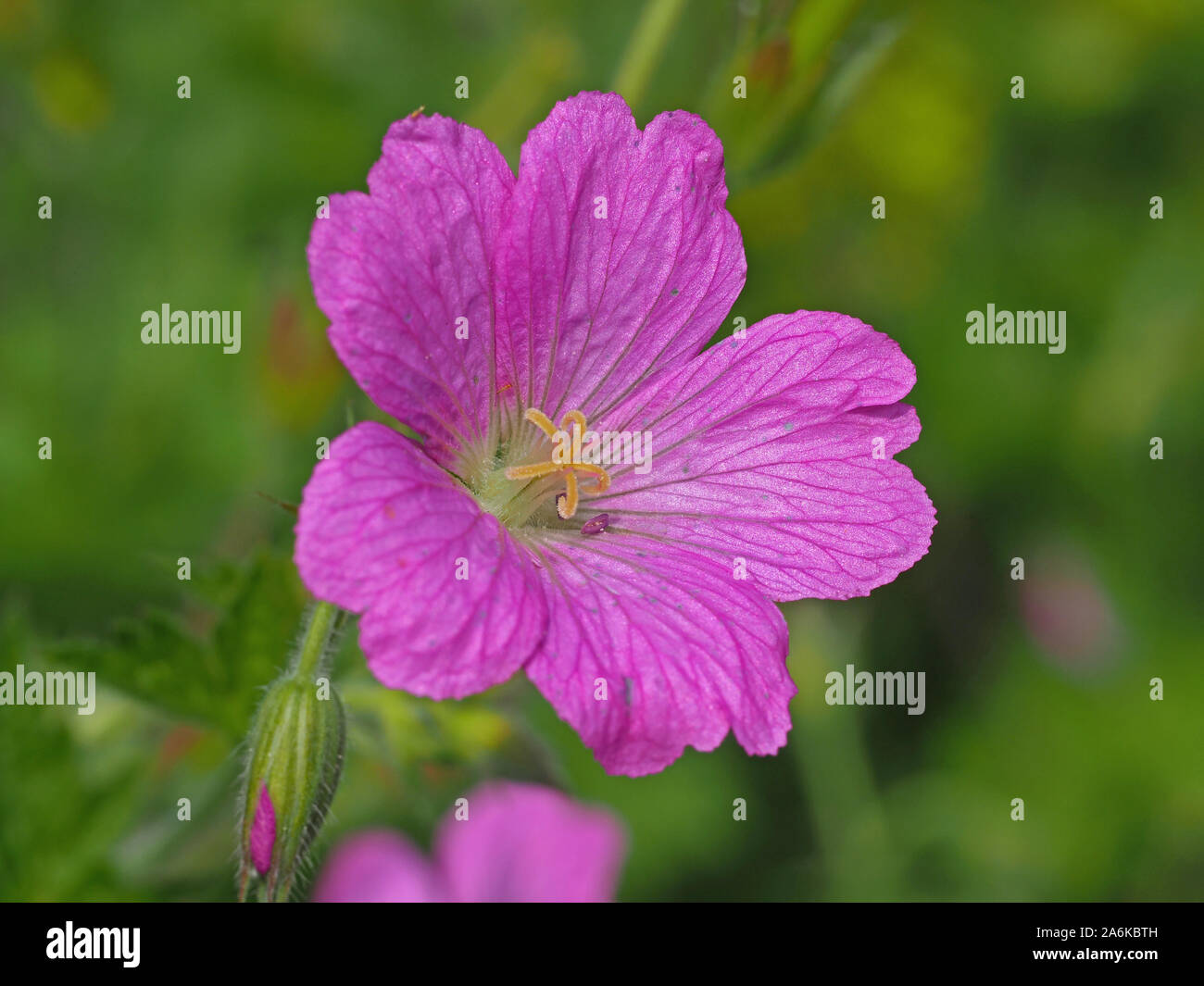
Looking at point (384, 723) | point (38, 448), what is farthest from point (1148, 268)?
point (38, 448)

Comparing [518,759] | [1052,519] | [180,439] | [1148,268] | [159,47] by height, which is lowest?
[518,759]

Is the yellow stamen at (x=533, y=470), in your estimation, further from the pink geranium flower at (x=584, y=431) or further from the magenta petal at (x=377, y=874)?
the magenta petal at (x=377, y=874)

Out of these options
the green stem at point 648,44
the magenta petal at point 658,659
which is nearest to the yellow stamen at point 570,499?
the magenta petal at point 658,659

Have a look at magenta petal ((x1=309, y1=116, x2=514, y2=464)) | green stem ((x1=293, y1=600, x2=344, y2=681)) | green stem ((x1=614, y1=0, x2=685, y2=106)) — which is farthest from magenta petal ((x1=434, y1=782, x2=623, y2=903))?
green stem ((x1=614, y1=0, x2=685, y2=106))

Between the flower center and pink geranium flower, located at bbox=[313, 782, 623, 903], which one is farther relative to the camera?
pink geranium flower, located at bbox=[313, 782, 623, 903]

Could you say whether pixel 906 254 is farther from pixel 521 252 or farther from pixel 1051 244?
pixel 521 252

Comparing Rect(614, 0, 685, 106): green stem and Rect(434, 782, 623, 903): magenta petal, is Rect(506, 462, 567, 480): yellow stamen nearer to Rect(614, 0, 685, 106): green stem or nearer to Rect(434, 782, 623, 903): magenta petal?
Rect(614, 0, 685, 106): green stem

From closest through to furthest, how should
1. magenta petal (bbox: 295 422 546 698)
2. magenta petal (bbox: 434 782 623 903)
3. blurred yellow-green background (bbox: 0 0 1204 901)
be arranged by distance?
magenta petal (bbox: 295 422 546 698) < magenta petal (bbox: 434 782 623 903) < blurred yellow-green background (bbox: 0 0 1204 901)

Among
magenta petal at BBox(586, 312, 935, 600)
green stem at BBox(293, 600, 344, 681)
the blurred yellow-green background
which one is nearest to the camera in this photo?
green stem at BBox(293, 600, 344, 681)
